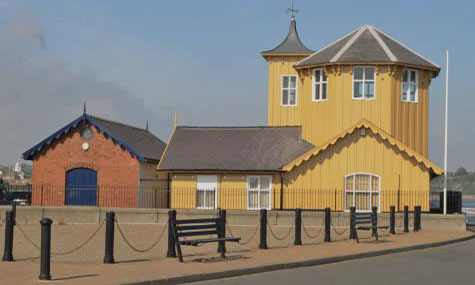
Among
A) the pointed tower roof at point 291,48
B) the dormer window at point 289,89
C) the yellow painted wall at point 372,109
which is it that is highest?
the pointed tower roof at point 291,48

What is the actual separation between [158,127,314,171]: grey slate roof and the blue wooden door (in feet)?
13.0

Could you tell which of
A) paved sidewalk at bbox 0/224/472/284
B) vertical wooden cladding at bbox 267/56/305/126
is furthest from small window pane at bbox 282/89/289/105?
paved sidewalk at bbox 0/224/472/284

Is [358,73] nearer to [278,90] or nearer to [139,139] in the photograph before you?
[278,90]

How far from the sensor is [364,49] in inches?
1564

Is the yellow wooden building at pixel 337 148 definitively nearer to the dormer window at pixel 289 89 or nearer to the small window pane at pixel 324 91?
the small window pane at pixel 324 91

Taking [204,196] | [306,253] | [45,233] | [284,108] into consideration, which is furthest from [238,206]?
[45,233]

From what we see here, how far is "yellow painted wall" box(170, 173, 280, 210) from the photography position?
3899 centimetres

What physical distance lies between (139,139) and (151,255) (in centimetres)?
2552

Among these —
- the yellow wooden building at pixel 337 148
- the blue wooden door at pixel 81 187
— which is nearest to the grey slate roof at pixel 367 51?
the yellow wooden building at pixel 337 148

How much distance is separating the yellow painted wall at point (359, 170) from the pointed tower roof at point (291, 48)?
10990 mm

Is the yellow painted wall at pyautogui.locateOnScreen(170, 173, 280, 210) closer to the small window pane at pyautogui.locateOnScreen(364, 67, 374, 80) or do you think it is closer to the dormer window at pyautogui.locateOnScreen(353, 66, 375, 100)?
the dormer window at pyautogui.locateOnScreen(353, 66, 375, 100)

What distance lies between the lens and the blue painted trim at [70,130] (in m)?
41.2

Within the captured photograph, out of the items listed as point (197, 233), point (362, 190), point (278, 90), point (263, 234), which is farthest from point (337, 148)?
point (197, 233)

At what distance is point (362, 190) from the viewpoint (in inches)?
1469
